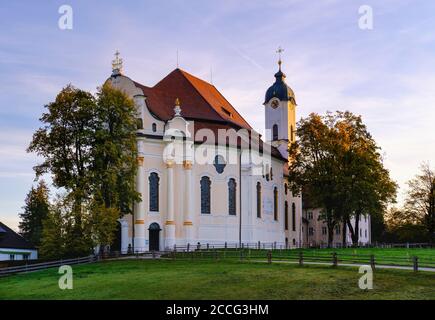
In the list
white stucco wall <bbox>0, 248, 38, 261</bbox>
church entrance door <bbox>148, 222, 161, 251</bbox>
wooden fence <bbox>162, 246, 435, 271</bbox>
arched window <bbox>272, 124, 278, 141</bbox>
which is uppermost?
arched window <bbox>272, 124, 278, 141</bbox>

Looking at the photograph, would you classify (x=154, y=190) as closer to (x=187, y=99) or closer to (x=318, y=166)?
(x=187, y=99)

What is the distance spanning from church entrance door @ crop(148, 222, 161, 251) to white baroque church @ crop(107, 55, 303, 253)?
0.02m

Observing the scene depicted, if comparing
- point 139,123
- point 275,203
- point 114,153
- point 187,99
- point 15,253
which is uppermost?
point 187,99

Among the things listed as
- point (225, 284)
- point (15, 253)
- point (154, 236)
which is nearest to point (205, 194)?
point (154, 236)

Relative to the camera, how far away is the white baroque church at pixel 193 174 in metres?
54.9

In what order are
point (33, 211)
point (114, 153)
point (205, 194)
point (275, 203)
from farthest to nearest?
1. point (33, 211)
2. point (275, 203)
3. point (205, 194)
4. point (114, 153)

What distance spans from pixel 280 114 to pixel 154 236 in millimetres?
28660

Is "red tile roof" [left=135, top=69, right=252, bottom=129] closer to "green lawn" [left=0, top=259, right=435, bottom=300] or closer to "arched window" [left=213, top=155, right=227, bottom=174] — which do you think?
"arched window" [left=213, top=155, right=227, bottom=174]

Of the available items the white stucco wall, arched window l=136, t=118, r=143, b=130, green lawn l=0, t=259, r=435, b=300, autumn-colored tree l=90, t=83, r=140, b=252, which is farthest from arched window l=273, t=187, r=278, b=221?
green lawn l=0, t=259, r=435, b=300

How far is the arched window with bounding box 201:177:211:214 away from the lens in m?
57.4

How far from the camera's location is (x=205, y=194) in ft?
189

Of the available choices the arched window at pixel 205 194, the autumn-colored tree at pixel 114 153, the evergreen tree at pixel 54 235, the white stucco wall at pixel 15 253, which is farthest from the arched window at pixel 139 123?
the white stucco wall at pixel 15 253

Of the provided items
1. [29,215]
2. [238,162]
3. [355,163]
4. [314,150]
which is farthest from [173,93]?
[29,215]
